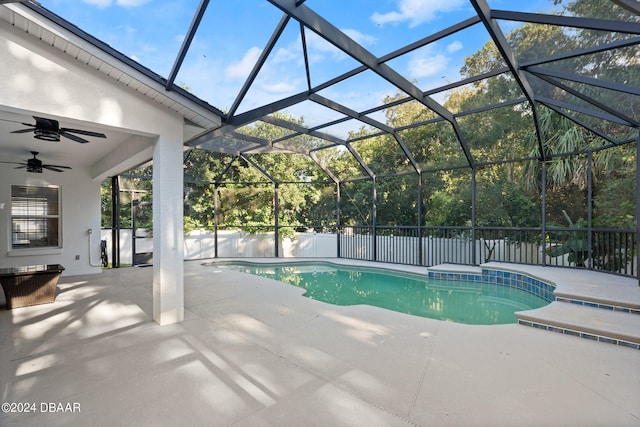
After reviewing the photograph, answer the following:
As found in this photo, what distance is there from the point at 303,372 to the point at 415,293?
4.51 m

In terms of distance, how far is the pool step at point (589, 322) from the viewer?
3.27 meters

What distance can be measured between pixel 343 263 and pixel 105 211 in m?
9.69

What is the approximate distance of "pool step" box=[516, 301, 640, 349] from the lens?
10.7 ft

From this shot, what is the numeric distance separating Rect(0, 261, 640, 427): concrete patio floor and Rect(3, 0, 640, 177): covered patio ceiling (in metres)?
3.00

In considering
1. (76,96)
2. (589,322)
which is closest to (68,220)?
(76,96)

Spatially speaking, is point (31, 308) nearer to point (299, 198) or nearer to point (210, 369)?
point (210, 369)

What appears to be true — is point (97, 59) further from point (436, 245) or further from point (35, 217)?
point (436, 245)

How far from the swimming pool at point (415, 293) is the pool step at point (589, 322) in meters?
0.93

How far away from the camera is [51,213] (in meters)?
6.76

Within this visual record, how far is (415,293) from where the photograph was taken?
6578 mm

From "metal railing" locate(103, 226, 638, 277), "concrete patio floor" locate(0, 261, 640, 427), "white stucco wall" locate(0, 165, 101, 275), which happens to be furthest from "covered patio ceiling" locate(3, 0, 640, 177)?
"white stucco wall" locate(0, 165, 101, 275)

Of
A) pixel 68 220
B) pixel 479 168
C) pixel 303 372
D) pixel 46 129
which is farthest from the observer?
pixel 479 168

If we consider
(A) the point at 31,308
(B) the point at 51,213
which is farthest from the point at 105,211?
(A) the point at 31,308

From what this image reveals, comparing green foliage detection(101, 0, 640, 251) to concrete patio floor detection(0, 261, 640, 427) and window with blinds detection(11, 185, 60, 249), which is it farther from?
concrete patio floor detection(0, 261, 640, 427)
